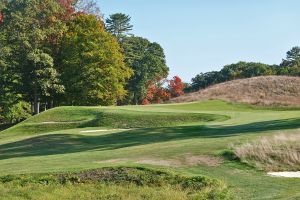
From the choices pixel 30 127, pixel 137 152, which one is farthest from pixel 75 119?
pixel 137 152

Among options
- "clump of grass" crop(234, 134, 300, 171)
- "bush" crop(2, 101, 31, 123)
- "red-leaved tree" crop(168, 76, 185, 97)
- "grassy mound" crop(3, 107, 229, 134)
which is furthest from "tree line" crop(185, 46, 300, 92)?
"clump of grass" crop(234, 134, 300, 171)

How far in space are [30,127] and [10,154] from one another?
13.2 meters

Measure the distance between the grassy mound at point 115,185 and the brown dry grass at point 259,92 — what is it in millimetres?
34681

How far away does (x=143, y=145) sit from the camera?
21.0m

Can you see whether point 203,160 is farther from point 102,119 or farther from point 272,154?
point 102,119

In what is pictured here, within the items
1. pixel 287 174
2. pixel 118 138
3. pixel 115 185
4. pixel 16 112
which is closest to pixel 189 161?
pixel 115 185

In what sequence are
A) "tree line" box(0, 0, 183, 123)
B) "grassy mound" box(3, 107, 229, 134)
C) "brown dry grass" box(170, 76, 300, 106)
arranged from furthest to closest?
"tree line" box(0, 0, 183, 123)
"brown dry grass" box(170, 76, 300, 106)
"grassy mound" box(3, 107, 229, 134)

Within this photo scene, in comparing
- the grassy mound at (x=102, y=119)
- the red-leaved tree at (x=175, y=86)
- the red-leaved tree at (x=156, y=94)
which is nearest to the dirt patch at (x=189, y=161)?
the grassy mound at (x=102, y=119)

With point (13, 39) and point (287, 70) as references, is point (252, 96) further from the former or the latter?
point (287, 70)

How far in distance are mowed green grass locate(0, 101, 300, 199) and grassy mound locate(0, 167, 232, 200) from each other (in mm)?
506

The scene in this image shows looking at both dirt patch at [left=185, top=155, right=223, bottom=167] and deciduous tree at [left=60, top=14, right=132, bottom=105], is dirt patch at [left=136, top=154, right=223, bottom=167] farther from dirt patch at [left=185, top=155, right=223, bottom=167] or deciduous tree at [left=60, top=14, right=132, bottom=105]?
deciduous tree at [left=60, top=14, right=132, bottom=105]

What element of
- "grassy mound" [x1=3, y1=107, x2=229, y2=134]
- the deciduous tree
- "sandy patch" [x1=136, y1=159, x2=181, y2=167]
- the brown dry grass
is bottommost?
"sandy patch" [x1=136, y1=159, x2=181, y2=167]

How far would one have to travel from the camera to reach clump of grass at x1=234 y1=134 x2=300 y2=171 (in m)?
15.9

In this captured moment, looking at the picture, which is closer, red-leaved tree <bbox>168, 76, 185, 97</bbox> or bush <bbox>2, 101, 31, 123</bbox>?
bush <bbox>2, 101, 31, 123</bbox>
